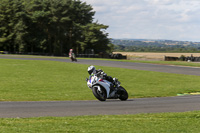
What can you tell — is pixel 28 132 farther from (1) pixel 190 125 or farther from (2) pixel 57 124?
(1) pixel 190 125

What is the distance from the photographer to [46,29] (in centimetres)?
8350

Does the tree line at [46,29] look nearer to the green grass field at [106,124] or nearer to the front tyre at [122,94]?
the front tyre at [122,94]

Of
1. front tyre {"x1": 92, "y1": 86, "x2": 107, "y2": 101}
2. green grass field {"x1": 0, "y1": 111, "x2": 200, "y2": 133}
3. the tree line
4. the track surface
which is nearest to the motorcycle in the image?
front tyre {"x1": 92, "y1": 86, "x2": 107, "y2": 101}

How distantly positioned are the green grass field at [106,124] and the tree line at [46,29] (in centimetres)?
6955

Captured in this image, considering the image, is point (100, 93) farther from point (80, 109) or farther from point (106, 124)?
point (106, 124)

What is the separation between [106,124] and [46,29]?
7735 centimetres

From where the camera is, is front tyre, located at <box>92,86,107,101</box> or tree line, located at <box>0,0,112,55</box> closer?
front tyre, located at <box>92,86,107,101</box>

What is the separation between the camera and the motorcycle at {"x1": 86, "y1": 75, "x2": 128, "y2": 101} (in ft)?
43.1

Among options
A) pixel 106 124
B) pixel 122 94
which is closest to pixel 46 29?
pixel 122 94

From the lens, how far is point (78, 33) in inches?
3329

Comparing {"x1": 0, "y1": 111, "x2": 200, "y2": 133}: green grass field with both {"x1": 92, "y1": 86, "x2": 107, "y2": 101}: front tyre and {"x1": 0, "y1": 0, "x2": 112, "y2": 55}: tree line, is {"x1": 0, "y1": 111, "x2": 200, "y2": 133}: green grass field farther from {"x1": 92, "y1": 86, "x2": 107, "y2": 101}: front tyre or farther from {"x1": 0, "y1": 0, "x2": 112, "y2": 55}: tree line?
{"x1": 0, "y1": 0, "x2": 112, "y2": 55}: tree line

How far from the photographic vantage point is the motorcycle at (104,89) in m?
13.1

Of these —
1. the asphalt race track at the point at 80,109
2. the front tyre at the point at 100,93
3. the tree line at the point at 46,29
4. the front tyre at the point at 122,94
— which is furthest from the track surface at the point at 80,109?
the tree line at the point at 46,29

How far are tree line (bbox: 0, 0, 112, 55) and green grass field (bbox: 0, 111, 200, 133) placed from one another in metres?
69.6
